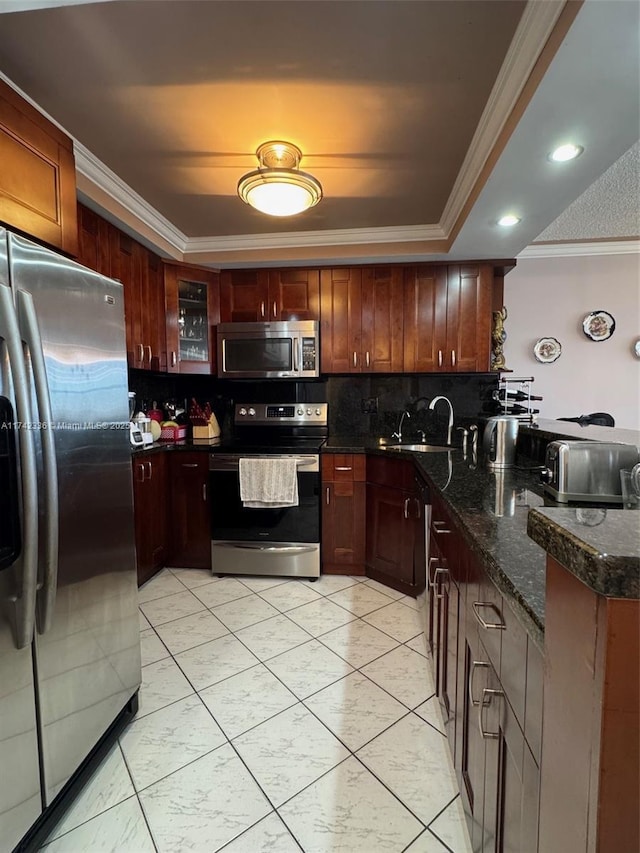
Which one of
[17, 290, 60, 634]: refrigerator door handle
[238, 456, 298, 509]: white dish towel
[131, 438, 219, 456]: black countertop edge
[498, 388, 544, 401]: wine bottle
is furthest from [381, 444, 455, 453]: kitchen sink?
[17, 290, 60, 634]: refrigerator door handle

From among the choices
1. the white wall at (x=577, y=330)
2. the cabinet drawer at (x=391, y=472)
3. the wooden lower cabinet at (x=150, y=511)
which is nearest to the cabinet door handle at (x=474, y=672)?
the cabinet drawer at (x=391, y=472)

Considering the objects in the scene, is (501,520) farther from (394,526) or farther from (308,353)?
(308,353)

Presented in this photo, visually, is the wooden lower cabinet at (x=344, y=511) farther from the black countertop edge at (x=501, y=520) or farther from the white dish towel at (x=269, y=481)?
the black countertop edge at (x=501, y=520)

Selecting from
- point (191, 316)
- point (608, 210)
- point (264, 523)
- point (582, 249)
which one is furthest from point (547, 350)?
point (191, 316)

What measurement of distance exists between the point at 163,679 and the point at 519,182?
8.94 ft

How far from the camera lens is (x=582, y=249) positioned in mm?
3754

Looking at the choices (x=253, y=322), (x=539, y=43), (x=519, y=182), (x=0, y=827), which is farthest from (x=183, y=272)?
(x=0, y=827)

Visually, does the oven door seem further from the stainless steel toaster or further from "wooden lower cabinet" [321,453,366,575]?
the stainless steel toaster

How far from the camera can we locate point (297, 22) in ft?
4.22

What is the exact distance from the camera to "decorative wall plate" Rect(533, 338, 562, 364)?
12.6 ft

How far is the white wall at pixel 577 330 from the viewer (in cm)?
378

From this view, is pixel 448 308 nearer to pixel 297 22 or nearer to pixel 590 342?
pixel 590 342

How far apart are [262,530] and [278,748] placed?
1473 mm

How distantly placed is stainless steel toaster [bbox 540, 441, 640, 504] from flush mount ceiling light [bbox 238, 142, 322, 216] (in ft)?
5.10
